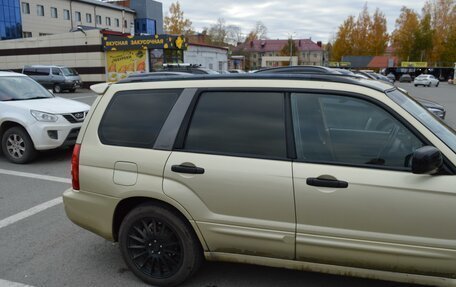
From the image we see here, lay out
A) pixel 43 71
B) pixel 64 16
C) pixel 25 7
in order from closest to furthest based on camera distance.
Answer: pixel 43 71
pixel 25 7
pixel 64 16

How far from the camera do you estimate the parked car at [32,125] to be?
728 centimetres

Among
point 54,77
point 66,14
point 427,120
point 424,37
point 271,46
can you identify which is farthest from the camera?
point 271,46

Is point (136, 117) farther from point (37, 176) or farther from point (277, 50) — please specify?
point (277, 50)

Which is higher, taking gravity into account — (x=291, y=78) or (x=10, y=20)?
(x=10, y=20)

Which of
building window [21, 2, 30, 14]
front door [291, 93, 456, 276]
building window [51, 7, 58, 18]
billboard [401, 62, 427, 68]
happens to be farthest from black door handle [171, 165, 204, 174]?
billboard [401, 62, 427, 68]

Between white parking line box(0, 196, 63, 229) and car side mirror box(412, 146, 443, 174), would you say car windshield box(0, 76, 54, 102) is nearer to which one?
white parking line box(0, 196, 63, 229)

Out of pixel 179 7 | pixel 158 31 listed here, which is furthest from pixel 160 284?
pixel 158 31

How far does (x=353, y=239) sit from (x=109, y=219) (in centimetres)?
200

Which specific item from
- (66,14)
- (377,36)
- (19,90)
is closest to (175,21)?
(66,14)

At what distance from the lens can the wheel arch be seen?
10.2 feet

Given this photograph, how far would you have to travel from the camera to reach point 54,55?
32.3m

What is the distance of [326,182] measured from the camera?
2697 millimetres

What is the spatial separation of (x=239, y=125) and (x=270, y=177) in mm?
490

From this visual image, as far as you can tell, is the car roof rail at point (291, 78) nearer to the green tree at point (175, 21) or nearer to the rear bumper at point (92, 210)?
the rear bumper at point (92, 210)
